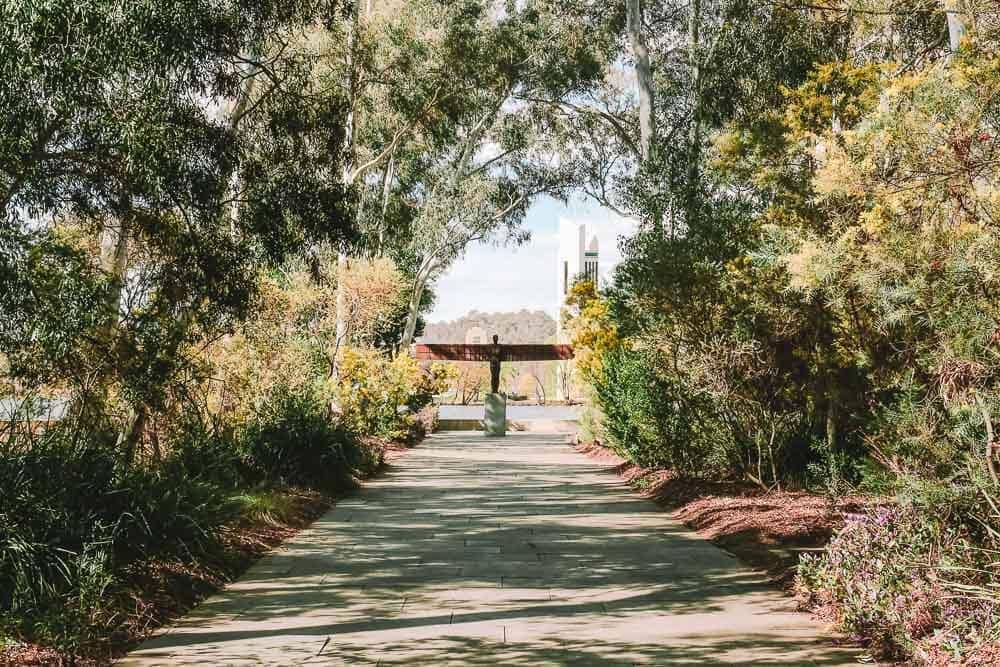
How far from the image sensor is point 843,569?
5.30 meters

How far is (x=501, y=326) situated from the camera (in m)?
78.2

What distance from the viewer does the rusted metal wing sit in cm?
2627

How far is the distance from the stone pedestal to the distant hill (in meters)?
44.8

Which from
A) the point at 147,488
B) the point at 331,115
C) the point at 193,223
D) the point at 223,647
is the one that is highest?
the point at 331,115

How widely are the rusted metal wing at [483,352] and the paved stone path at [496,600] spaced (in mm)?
15952

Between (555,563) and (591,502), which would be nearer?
(555,563)

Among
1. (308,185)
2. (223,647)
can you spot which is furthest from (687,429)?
(223,647)

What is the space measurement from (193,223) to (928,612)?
576 centimetres

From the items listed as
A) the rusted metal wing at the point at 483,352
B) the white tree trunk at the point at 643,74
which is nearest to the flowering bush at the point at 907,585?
the white tree trunk at the point at 643,74

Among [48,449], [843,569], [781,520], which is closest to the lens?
[843,569]

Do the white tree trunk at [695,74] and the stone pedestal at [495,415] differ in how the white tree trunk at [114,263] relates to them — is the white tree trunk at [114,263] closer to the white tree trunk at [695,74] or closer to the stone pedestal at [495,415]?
the white tree trunk at [695,74]

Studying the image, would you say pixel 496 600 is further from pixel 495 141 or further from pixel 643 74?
pixel 495 141

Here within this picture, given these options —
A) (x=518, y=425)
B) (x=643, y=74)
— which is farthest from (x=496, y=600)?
(x=518, y=425)

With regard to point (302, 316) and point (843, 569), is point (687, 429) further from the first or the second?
point (302, 316)
